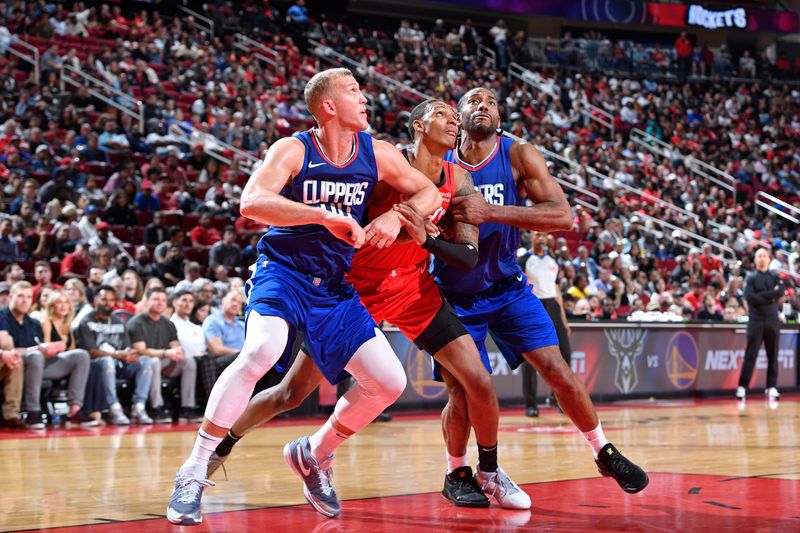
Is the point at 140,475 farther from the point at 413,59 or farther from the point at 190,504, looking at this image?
the point at 413,59

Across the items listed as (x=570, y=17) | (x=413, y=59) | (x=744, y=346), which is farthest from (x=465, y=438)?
(x=570, y=17)

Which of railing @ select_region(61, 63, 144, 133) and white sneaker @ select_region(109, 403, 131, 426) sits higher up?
railing @ select_region(61, 63, 144, 133)

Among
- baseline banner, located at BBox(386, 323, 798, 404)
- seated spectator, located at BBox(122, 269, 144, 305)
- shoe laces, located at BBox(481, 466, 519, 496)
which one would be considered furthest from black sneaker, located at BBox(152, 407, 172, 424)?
shoe laces, located at BBox(481, 466, 519, 496)

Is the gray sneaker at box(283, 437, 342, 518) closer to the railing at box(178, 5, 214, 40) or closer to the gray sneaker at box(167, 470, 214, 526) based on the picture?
the gray sneaker at box(167, 470, 214, 526)

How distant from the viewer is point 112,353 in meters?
9.85

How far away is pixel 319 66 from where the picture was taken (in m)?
23.7

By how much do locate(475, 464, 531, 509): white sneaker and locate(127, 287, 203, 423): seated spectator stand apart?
5673 mm

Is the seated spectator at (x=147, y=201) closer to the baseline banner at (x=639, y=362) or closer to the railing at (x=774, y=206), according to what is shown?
the baseline banner at (x=639, y=362)

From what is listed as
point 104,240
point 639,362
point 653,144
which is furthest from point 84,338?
point 653,144

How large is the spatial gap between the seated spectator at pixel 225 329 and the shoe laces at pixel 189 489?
20.2 feet

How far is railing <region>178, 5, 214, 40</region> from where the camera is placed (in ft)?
75.0

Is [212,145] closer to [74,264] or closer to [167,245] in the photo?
[167,245]

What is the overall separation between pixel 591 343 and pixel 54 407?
6.22 metres

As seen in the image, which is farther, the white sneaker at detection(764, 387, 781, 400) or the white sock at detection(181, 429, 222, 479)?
the white sneaker at detection(764, 387, 781, 400)
